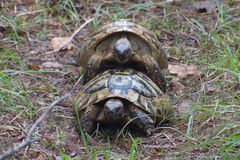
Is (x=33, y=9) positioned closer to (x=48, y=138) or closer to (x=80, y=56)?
(x=80, y=56)

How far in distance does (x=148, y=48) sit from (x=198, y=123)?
1102mm

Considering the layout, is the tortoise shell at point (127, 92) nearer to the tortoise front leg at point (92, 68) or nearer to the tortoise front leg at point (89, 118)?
the tortoise front leg at point (89, 118)

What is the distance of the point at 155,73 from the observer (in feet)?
15.5

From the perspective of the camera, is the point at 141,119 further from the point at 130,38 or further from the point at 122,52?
the point at 130,38

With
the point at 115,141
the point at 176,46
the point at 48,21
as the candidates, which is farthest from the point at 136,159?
the point at 48,21

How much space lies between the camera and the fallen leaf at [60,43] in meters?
5.86

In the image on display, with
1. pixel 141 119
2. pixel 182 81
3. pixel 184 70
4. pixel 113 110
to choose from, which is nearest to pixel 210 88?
pixel 182 81

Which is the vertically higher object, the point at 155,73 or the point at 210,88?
Answer: the point at 155,73

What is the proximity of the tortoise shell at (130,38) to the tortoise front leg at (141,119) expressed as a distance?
0.88 m

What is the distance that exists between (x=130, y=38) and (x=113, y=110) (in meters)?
1.19

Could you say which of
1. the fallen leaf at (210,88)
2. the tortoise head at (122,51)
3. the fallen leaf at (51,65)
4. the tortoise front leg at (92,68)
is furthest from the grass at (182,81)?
the tortoise head at (122,51)

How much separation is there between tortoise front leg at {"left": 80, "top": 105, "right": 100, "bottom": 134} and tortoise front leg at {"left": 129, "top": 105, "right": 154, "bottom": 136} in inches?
10.1

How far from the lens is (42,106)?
4.40m

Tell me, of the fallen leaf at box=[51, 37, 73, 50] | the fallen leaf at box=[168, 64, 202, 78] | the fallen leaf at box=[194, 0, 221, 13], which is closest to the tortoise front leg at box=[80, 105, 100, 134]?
the fallen leaf at box=[168, 64, 202, 78]
